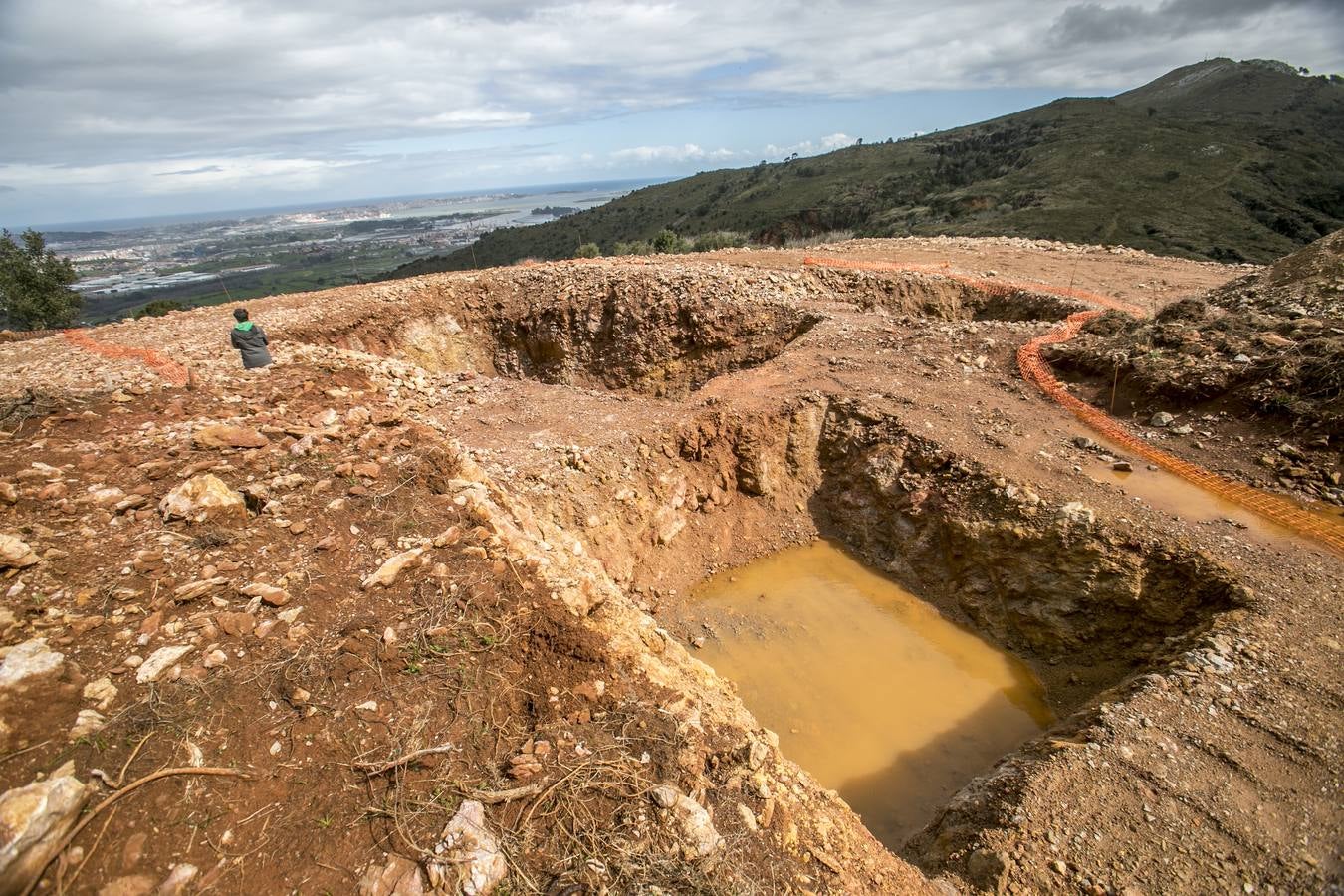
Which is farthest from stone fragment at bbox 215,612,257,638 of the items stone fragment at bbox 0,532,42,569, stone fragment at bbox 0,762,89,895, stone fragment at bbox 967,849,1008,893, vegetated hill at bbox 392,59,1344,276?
vegetated hill at bbox 392,59,1344,276

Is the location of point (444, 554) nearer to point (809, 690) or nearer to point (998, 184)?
point (809, 690)

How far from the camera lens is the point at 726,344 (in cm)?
1460

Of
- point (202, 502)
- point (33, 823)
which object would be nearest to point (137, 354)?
point (202, 502)

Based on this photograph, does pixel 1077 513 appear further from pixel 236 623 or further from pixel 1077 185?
pixel 1077 185

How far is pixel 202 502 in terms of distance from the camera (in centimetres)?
540

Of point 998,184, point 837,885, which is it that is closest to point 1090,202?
point 998,184

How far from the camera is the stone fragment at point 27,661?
357cm

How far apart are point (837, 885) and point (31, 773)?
490cm

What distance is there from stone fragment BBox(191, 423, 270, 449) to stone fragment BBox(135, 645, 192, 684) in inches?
118

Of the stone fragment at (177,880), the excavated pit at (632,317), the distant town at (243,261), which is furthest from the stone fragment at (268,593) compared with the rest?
the distant town at (243,261)

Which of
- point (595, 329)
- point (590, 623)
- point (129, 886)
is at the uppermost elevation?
point (595, 329)

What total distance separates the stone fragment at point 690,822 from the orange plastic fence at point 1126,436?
859 cm

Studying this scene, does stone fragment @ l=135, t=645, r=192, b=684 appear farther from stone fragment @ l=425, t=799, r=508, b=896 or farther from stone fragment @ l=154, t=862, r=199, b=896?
stone fragment @ l=425, t=799, r=508, b=896

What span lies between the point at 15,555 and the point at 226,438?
7.48ft
